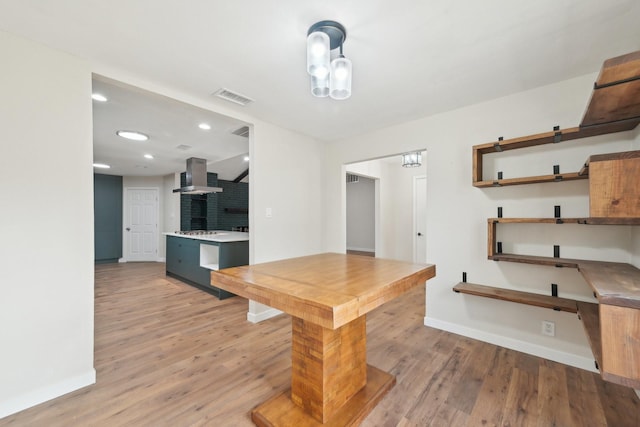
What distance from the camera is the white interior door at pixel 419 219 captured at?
5.64m

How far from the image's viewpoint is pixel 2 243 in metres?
1.63

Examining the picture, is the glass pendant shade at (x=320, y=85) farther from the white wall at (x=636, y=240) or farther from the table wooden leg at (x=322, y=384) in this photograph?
the white wall at (x=636, y=240)

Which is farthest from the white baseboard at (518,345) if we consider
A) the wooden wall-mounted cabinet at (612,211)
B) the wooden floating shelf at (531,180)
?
the wooden floating shelf at (531,180)

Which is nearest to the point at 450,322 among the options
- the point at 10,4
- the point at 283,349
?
the point at 283,349

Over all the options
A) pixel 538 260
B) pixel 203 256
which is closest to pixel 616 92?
pixel 538 260

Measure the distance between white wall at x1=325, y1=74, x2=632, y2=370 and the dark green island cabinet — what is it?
2735 mm

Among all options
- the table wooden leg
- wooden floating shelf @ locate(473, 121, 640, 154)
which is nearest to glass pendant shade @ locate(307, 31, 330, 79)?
the table wooden leg

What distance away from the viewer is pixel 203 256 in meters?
4.49

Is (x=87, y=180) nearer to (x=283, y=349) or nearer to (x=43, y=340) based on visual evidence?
(x=43, y=340)

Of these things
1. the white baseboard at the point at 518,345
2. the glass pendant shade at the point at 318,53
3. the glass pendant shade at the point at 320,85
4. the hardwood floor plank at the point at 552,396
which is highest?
the glass pendant shade at the point at 318,53

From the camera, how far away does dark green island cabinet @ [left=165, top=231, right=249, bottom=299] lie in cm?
402

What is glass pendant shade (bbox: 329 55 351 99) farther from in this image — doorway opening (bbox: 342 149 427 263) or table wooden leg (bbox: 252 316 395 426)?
doorway opening (bbox: 342 149 427 263)

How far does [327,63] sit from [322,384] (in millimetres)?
1797

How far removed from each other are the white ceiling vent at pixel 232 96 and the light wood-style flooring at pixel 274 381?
236 cm
